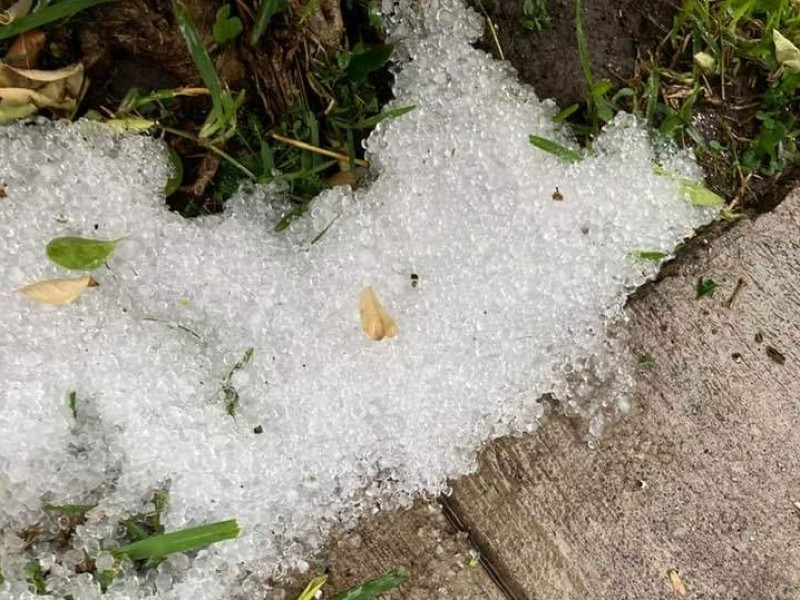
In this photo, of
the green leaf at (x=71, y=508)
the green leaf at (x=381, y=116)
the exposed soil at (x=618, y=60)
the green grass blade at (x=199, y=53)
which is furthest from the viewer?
the exposed soil at (x=618, y=60)

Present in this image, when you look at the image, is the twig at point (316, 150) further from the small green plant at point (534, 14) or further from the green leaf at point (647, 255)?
the green leaf at point (647, 255)

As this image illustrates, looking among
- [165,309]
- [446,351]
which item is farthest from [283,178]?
[446,351]

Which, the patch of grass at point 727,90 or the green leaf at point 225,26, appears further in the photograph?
the patch of grass at point 727,90

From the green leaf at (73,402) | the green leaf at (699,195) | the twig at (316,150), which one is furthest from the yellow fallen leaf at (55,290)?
the green leaf at (699,195)

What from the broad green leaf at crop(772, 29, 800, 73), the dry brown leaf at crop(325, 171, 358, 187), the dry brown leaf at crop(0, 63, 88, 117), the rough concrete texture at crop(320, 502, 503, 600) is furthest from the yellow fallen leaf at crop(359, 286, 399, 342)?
the broad green leaf at crop(772, 29, 800, 73)

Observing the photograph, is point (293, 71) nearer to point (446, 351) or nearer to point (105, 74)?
point (105, 74)

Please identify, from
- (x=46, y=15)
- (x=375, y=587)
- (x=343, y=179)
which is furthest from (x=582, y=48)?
(x=375, y=587)

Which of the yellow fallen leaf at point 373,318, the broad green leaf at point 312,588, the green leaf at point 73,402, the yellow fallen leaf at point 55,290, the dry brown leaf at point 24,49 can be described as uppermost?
the dry brown leaf at point 24,49
